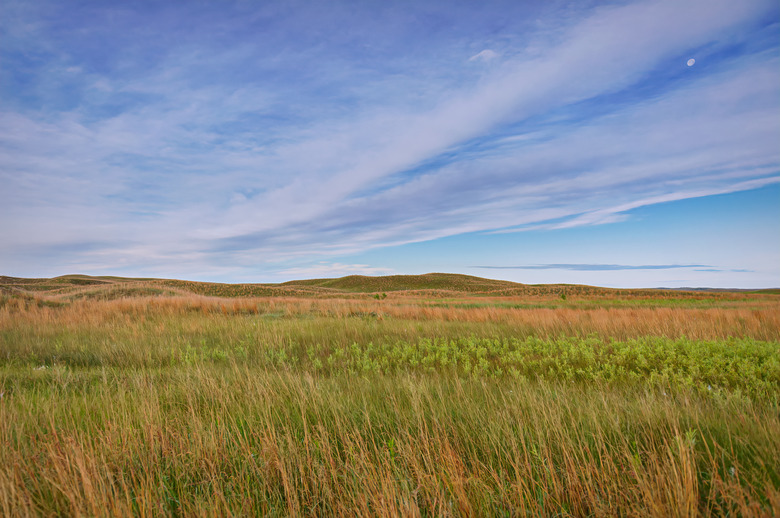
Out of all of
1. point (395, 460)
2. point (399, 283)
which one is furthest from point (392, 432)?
point (399, 283)

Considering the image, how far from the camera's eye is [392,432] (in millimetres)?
3422

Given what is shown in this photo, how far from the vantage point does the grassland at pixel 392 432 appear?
2383mm

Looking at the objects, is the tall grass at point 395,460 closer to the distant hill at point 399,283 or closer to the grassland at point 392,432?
the grassland at point 392,432

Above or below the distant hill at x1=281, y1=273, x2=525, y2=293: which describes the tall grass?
below

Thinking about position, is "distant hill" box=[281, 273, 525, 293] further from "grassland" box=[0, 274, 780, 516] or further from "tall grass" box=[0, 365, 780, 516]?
"tall grass" box=[0, 365, 780, 516]

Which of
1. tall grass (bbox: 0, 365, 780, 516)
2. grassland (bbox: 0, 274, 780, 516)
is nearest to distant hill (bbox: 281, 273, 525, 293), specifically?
grassland (bbox: 0, 274, 780, 516)

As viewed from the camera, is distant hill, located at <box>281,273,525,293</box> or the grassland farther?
distant hill, located at <box>281,273,525,293</box>

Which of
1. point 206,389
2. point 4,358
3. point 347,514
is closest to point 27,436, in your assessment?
point 206,389

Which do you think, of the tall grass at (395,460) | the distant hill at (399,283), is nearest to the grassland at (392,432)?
the tall grass at (395,460)

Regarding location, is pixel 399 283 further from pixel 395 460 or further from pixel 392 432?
pixel 395 460

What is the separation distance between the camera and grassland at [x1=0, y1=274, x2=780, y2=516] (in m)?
2.38

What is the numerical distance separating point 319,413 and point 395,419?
2.60 ft

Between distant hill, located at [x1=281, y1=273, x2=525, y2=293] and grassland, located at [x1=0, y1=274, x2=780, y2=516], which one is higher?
distant hill, located at [x1=281, y1=273, x2=525, y2=293]

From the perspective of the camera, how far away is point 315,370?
20.9 ft
